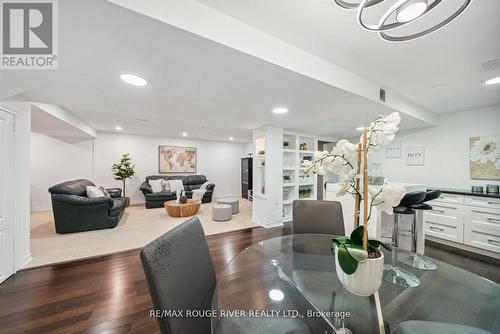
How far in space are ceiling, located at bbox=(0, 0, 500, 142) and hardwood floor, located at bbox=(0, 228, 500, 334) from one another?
2.05 m

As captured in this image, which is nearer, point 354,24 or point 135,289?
point 354,24

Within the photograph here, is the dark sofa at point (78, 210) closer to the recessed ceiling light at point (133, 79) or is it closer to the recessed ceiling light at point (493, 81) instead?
the recessed ceiling light at point (133, 79)

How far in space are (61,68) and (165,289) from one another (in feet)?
7.03

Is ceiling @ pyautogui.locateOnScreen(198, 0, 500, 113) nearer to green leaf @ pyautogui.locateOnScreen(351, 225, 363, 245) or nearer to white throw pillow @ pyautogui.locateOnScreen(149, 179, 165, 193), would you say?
green leaf @ pyautogui.locateOnScreen(351, 225, 363, 245)

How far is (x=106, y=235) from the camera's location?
10.6 feet

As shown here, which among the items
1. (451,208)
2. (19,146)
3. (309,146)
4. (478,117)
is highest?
(478,117)

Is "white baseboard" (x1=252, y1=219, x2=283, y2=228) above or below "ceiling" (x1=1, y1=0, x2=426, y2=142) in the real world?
below

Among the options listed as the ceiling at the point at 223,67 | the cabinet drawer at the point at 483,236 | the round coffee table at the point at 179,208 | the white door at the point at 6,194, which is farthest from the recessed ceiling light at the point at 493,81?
the white door at the point at 6,194

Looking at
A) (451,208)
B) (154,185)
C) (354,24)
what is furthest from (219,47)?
(154,185)

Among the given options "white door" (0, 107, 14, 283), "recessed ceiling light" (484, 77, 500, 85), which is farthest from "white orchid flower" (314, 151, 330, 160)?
"white door" (0, 107, 14, 283)

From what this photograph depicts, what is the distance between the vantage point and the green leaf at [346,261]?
29.4 inches

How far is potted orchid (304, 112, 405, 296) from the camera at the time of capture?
2.46 ft

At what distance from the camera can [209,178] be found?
712 centimetres

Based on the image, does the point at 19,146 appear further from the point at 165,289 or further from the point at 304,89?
the point at 304,89
